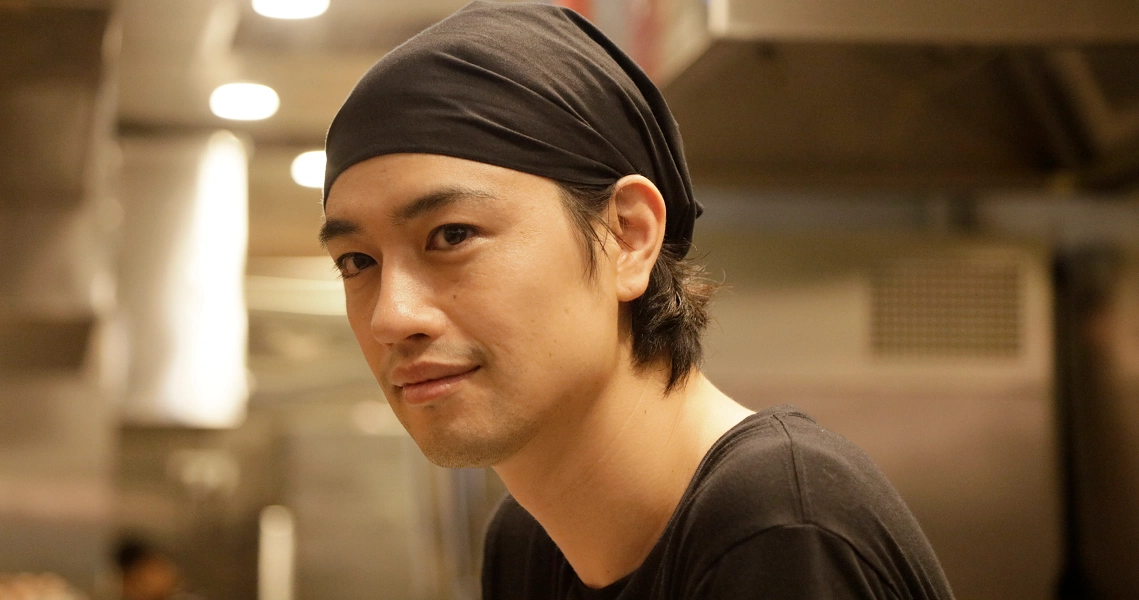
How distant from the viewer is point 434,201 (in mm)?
892

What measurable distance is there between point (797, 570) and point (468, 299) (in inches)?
13.5

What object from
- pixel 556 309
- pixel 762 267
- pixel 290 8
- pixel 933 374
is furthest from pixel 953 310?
pixel 556 309

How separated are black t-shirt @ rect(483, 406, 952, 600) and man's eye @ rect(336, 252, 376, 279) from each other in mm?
346

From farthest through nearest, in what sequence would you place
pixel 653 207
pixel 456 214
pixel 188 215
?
pixel 188 215, pixel 653 207, pixel 456 214

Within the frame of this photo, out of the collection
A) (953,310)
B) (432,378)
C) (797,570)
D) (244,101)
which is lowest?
(797,570)

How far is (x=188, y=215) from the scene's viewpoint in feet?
9.82

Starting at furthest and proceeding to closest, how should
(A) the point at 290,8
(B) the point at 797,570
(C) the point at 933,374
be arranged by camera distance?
(C) the point at 933,374 → (A) the point at 290,8 → (B) the point at 797,570

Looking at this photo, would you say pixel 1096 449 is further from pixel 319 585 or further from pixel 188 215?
pixel 188 215

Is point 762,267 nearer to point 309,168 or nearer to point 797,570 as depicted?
point 309,168

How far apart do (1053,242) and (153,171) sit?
2.41 m

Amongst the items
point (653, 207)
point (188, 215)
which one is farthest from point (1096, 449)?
point (188, 215)

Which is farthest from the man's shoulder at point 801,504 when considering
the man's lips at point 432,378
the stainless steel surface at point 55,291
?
the stainless steel surface at point 55,291

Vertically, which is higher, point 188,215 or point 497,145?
point 188,215

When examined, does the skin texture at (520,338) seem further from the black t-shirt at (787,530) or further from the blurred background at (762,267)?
the blurred background at (762,267)
